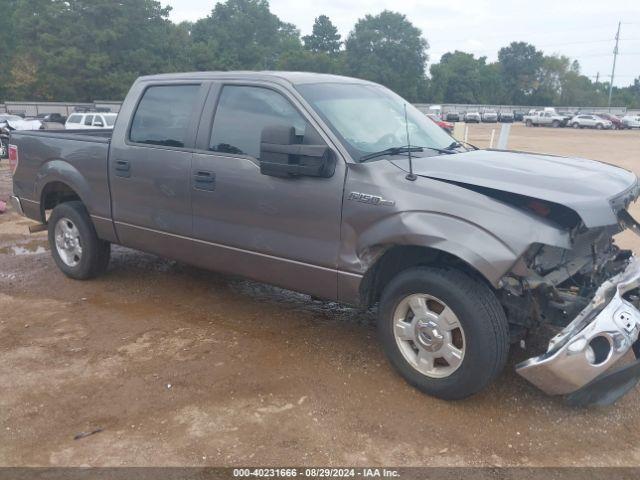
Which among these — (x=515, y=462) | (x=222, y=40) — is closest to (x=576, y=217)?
(x=515, y=462)

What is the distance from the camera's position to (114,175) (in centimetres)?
517

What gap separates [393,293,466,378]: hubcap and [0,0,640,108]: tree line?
2321 inches

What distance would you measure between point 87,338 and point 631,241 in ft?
21.3

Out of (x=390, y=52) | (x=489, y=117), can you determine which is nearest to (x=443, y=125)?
(x=489, y=117)

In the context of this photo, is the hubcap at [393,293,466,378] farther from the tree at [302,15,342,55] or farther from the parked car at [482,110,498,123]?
the tree at [302,15,342,55]

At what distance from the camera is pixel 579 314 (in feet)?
10.6

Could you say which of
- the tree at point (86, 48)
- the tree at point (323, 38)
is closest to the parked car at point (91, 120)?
the tree at point (86, 48)

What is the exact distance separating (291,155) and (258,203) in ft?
1.69

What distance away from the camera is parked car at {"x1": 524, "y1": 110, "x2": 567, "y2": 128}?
56531 mm

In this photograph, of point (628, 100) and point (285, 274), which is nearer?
point (285, 274)

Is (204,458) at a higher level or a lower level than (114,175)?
lower

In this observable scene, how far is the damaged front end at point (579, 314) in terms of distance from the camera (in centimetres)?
310

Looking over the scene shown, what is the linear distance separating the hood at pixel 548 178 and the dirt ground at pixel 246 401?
1.26 meters

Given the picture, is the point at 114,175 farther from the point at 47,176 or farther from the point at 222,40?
the point at 222,40
